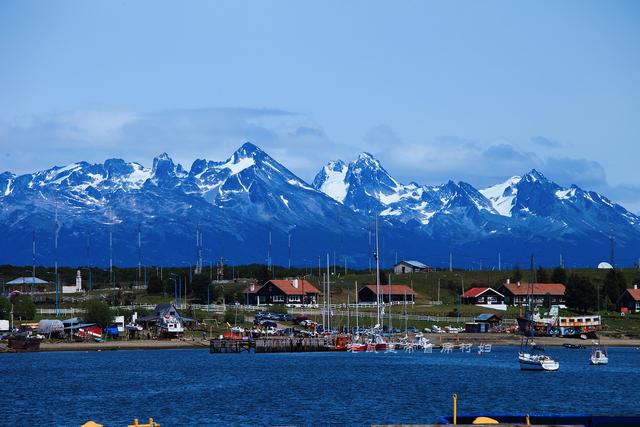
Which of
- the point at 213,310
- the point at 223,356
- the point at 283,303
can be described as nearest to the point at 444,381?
the point at 223,356

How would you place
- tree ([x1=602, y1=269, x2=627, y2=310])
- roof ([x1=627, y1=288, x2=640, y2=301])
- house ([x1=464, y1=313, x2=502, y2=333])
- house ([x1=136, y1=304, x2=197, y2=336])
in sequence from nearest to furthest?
Result: house ([x1=136, y1=304, x2=197, y2=336]) < house ([x1=464, y1=313, x2=502, y2=333]) < roof ([x1=627, y1=288, x2=640, y2=301]) < tree ([x1=602, y1=269, x2=627, y2=310])

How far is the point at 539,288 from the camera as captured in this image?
622 ft

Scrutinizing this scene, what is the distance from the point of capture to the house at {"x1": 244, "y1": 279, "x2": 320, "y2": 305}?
193750mm

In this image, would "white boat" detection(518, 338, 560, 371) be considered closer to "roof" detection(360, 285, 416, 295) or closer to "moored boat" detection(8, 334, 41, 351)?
"moored boat" detection(8, 334, 41, 351)

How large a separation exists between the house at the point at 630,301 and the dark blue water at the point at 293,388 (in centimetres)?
4983

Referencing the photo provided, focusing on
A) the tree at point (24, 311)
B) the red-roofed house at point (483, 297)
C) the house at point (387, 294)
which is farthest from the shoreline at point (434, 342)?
the red-roofed house at point (483, 297)

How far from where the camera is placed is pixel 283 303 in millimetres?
192500

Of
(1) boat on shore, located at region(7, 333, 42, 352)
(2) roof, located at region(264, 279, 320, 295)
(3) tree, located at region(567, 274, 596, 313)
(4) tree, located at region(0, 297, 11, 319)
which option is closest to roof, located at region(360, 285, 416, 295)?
(2) roof, located at region(264, 279, 320, 295)

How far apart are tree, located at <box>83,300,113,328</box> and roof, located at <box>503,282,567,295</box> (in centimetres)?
6627

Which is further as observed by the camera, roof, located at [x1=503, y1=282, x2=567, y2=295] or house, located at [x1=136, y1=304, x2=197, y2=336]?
roof, located at [x1=503, y1=282, x2=567, y2=295]

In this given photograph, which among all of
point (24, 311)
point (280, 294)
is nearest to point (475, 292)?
point (280, 294)

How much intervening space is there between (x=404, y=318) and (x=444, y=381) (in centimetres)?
6834

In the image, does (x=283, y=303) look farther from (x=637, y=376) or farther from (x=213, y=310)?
(x=637, y=376)

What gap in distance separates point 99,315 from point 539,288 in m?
72.0
